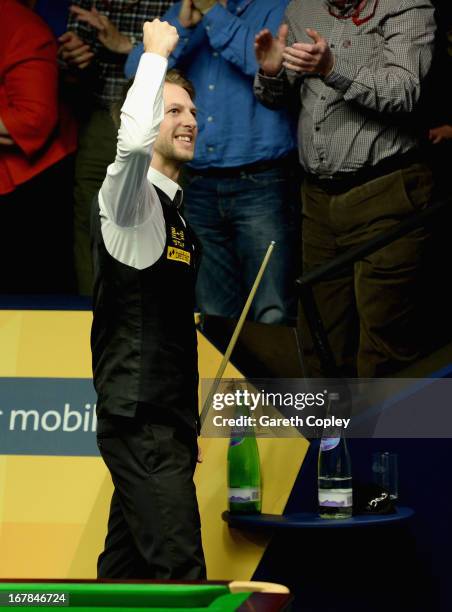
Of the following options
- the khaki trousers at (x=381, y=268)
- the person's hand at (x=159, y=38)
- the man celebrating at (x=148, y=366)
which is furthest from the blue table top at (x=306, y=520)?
the person's hand at (x=159, y=38)

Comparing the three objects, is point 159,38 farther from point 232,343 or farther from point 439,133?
point 439,133

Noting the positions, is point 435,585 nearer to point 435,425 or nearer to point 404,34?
point 435,425

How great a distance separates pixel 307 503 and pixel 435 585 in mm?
486

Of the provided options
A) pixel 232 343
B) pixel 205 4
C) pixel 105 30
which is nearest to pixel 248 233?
pixel 232 343

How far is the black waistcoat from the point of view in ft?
9.12

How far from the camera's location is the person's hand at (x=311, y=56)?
3721mm

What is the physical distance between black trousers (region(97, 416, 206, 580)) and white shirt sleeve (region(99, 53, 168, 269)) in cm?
44

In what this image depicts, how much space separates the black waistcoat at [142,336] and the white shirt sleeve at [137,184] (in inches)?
1.5

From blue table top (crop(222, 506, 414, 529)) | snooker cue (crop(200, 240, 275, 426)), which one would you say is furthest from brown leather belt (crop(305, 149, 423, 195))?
blue table top (crop(222, 506, 414, 529))

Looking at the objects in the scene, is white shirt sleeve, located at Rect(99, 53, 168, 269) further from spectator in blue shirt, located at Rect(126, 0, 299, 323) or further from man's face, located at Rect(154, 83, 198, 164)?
spectator in blue shirt, located at Rect(126, 0, 299, 323)

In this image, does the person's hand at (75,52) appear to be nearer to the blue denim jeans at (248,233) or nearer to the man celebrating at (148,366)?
the blue denim jeans at (248,233)

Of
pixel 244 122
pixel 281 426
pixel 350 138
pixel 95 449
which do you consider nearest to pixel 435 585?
pixel 281 426

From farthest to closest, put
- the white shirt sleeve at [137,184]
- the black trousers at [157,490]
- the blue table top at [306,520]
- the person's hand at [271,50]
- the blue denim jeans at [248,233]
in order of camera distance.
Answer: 1. the blue denim jeans at [248,233]
2. the person's hand at [271,50]
3. the blue table top at [306,520]
4. the black trousers at [157,490]
5. the white shirt sleeve at [137,184]

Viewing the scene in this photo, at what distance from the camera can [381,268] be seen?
385 cm
